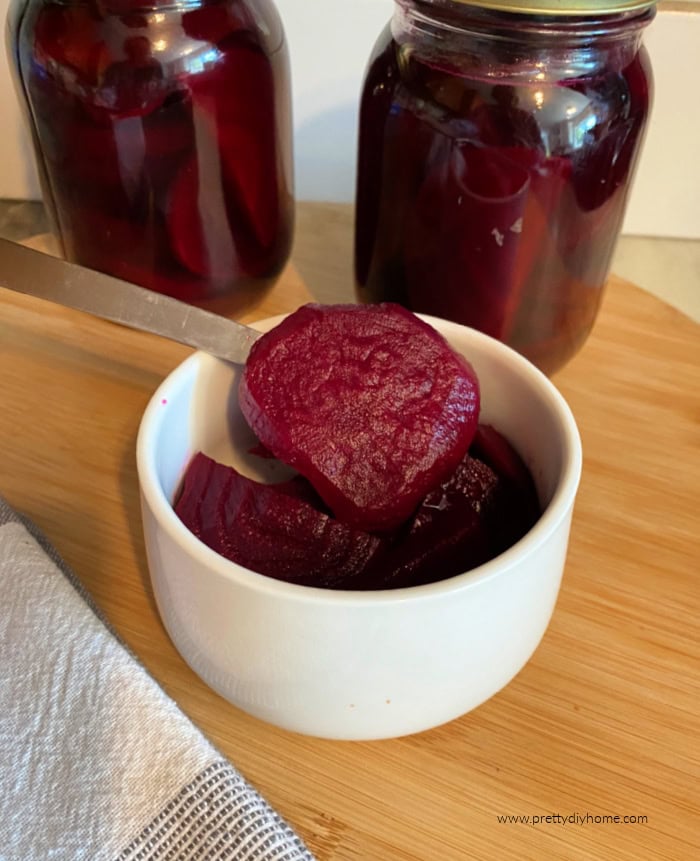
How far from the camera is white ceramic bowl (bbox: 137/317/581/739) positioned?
0.37 m

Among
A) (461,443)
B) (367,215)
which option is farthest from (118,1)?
(461,443)

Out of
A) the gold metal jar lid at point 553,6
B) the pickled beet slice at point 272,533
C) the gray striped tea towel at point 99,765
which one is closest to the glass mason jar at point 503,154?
the gold metal jar lid at point 553,6

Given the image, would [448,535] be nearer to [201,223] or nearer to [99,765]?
[99,765]

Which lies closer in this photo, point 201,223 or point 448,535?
point 448,535

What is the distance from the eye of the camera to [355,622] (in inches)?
14.3

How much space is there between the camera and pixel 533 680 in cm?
47

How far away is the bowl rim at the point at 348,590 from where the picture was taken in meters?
0.36

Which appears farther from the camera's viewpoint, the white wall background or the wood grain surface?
the white wall background

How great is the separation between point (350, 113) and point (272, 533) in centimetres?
58

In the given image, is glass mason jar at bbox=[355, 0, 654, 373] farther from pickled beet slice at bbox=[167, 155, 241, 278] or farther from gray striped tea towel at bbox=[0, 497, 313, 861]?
gray striped tea towel at bbox=[0, 497, 313, 861]

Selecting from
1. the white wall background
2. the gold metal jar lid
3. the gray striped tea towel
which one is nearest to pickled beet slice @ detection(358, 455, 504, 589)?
the gray striped tea towel

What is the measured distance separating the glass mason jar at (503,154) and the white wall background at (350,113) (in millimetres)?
291

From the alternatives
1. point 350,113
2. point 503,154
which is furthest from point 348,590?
point 350,113

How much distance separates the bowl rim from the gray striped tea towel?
8cm
